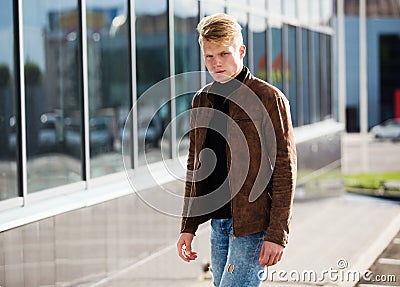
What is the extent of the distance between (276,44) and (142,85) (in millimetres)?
2353

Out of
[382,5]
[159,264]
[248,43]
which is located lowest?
[159,264]

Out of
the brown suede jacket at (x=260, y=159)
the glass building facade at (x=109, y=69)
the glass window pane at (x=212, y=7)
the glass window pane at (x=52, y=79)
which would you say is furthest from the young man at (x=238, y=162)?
the glass window pane at (x=52, y=79)

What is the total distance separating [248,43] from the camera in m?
11.2

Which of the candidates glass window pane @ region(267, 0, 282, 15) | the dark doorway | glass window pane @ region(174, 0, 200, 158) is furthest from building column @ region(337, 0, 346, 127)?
the dark doorway

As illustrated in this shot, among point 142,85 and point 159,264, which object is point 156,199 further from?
point 142,85

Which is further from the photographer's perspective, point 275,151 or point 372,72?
point 372,72

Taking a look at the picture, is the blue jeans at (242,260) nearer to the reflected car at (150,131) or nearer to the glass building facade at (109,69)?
the glass building facade at (109,69)

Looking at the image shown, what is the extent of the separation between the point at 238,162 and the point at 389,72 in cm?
5318

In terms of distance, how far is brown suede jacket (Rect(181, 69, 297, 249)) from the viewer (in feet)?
12.0

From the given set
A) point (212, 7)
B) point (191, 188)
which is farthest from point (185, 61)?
point (191, 188)

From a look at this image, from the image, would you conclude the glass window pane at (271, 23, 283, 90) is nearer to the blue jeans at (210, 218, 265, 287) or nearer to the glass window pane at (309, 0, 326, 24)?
the glass window pane at (309, 0, 326, 24)

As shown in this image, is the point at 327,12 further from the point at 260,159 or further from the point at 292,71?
the point at 260,159

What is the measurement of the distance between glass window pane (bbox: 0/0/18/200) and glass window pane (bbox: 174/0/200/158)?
1.75 m

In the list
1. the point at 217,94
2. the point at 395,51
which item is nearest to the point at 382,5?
the point at 395,51
